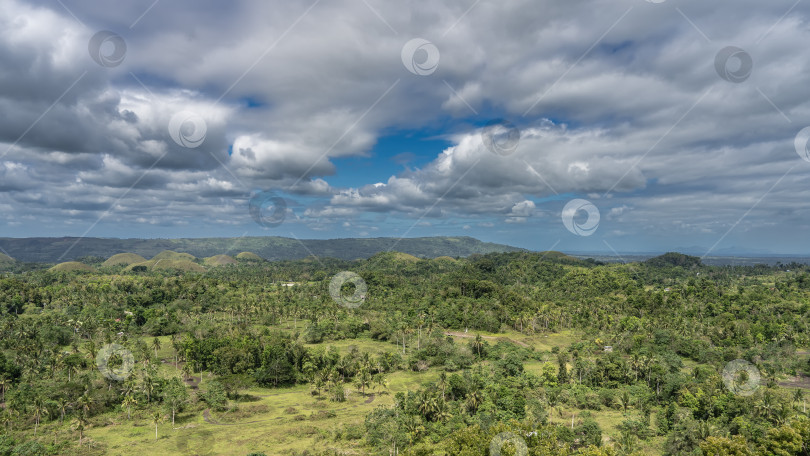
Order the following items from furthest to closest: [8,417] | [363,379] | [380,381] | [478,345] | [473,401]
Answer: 1. [478,345]
2. [380,381]
3. [363,379]
4. [473,401]
5. [8,417]

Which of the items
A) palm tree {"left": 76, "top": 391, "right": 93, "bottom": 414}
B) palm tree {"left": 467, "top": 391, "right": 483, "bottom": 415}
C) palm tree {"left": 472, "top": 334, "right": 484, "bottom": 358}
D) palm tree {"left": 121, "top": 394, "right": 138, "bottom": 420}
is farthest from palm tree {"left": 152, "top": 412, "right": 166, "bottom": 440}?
palm tree {"left": 472, "top": 334, "right": 484, "bottom": 358}

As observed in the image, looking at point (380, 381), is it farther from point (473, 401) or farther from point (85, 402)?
point (85, 402)

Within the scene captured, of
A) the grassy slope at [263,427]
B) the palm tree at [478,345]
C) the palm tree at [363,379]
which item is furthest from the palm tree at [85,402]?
the palm tree at [478,345]

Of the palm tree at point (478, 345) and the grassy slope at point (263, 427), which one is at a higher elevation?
the palm tree at point (478, 345)

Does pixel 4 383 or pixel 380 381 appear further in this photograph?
pixel 380 381

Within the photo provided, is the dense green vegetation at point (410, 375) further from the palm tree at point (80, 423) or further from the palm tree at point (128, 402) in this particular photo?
the palm tree at point (80, 423)

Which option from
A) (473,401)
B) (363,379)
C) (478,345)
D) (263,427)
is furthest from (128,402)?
(478,345)

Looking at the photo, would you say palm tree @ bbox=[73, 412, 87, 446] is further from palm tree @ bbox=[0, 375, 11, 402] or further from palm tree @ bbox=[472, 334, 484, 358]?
palm tree @ bbox=[472, 334, 484, 358]
